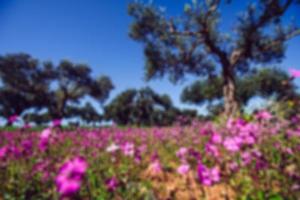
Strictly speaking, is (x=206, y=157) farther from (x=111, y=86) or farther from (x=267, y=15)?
(x=111, y=86)

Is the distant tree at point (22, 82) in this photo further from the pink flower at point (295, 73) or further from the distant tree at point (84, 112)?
the pink flower at point (295, 73)

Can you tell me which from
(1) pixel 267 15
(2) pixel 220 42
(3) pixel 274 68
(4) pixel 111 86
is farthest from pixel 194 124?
(3) pixel 274 68

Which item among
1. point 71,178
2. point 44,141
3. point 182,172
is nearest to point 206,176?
point 182,172

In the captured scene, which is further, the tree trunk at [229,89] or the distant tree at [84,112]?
the distant tree at [84,112]

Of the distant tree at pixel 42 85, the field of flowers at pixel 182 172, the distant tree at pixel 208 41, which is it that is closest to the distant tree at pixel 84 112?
the distant tree at pixel 42 85

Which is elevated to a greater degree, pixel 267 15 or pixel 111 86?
pixel 111 86

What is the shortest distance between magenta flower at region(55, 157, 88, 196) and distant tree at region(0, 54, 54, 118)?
53.4 metres

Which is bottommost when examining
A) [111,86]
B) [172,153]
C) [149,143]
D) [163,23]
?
[172,153]

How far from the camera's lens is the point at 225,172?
4168mm

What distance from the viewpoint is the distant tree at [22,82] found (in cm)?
5041

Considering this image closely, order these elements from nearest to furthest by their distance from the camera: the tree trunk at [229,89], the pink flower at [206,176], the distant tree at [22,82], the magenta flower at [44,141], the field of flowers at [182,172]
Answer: the pink flower at [206,176] < the field of flowers at [182,172] < the magenta flower at [44,141] < the tree trunk at [229,89] < the distant tree at [22,82]

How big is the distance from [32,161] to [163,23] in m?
21.3

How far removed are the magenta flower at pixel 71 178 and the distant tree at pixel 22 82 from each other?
175 ft

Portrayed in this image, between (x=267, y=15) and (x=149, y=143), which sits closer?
(x=149, y=143)
